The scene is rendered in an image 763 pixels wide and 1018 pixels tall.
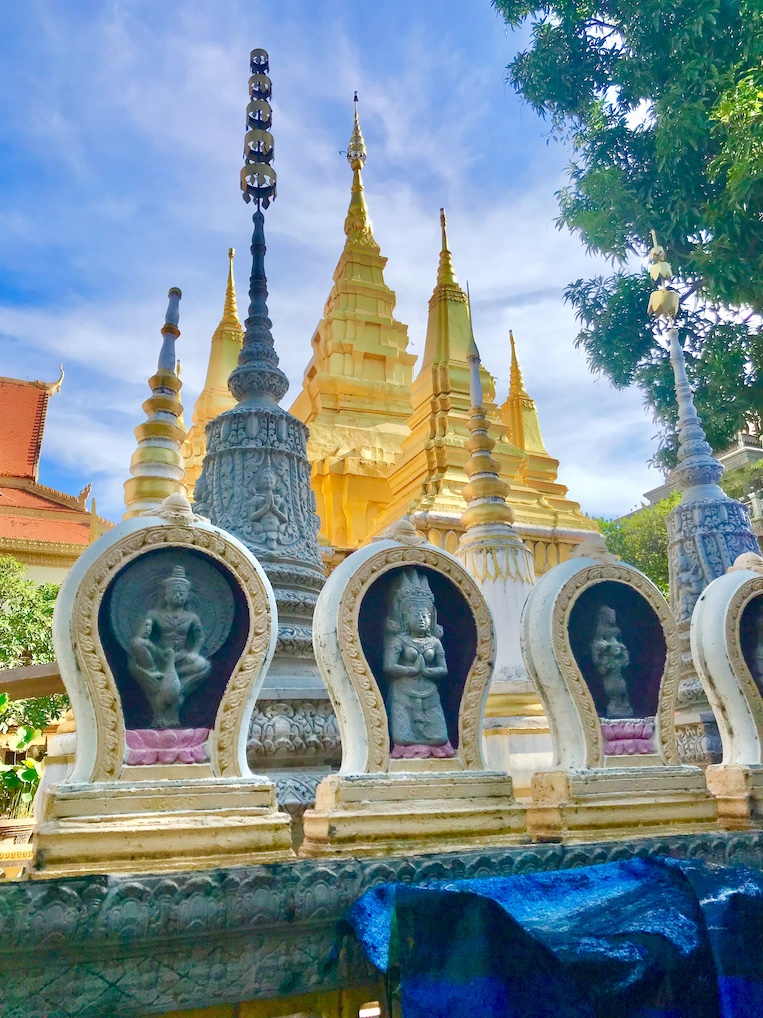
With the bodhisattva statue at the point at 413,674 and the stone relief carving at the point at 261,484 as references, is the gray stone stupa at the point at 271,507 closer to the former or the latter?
the stone relief carving at the point at 261,484

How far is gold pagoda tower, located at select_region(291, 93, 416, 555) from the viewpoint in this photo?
49.3ft

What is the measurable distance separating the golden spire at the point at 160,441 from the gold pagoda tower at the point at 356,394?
8604mm

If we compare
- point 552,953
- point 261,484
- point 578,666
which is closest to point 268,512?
point 261,484

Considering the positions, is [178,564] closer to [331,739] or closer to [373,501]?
[331,739]

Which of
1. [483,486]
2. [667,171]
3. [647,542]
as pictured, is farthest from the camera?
[647,542]

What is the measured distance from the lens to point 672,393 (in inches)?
581

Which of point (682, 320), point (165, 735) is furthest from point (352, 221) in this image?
point (165, 735)

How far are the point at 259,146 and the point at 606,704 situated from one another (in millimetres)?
4613

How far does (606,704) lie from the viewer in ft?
12.3

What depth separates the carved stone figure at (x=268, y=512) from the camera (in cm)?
478

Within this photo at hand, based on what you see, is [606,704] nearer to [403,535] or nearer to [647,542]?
[403,535]

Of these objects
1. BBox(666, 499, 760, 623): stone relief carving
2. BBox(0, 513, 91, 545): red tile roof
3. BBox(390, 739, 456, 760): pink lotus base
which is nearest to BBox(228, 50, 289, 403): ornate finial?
BBox(390, 739, 456, 760): pink lotus base

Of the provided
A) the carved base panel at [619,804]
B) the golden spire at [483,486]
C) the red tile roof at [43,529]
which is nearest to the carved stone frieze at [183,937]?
the carved base panel at [619,804]

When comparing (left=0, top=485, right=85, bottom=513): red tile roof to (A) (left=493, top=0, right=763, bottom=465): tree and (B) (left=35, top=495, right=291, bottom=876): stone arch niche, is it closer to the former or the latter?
(A) (left=493, top=0, right=763, bottom=465): tree
